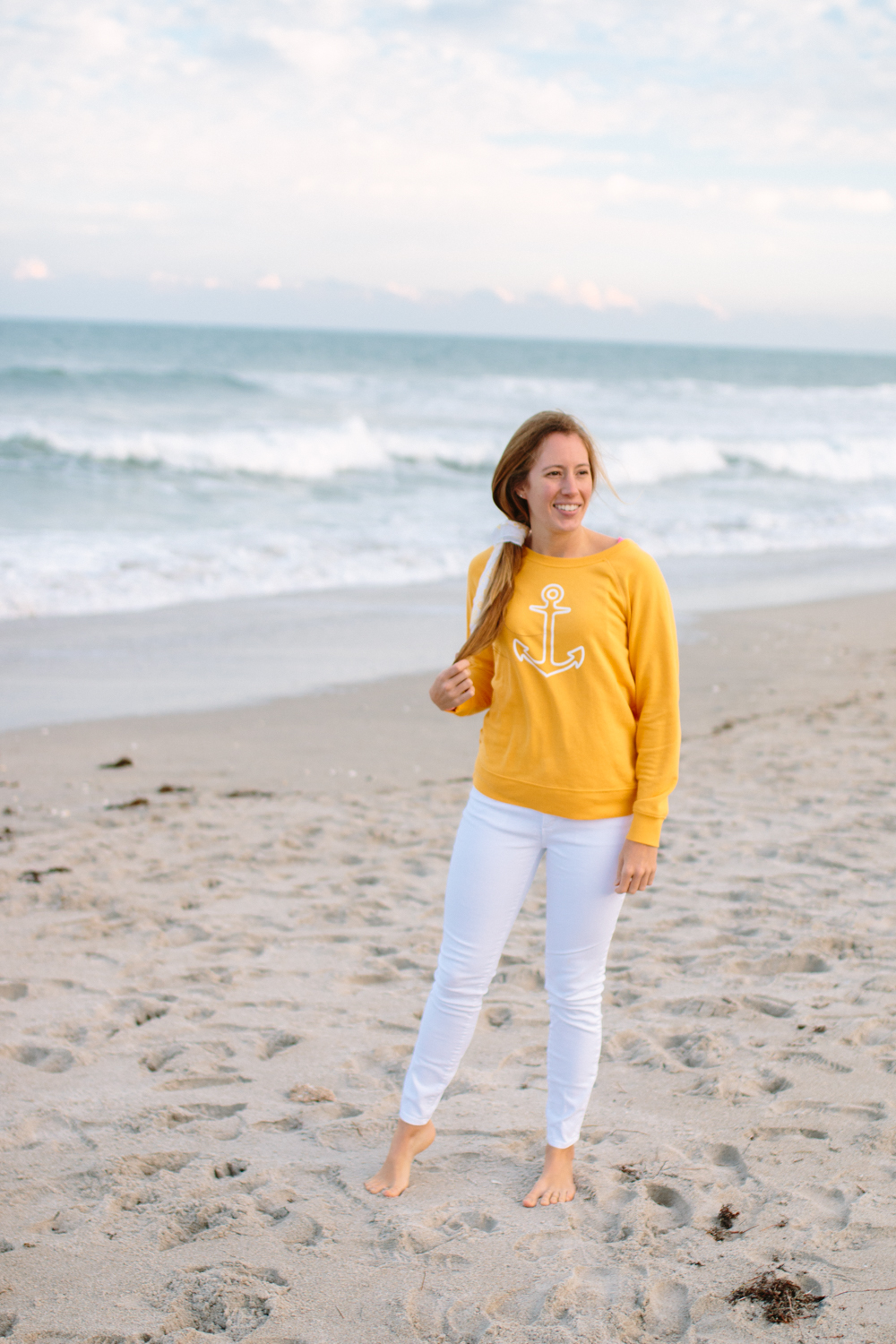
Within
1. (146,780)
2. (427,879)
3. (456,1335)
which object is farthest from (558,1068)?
(146,780)

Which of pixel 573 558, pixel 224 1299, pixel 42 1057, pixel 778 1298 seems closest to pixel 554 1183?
pixel 778 1298

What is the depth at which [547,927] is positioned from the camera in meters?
2.61

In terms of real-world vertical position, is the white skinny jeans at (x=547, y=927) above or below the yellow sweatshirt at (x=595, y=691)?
below

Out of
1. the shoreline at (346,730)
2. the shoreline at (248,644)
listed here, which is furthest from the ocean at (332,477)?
the shoreline at (346,730)

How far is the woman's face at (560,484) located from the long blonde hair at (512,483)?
2 cm

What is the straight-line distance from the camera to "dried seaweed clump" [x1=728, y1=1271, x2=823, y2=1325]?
2314 millimetres

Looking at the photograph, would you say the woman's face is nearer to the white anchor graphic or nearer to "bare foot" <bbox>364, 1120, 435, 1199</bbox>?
the white anchor graphic

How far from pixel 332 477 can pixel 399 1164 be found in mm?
19985

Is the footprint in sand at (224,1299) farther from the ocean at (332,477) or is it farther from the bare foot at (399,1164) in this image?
the ocean at (332,477)

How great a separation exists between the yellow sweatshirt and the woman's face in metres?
0.11

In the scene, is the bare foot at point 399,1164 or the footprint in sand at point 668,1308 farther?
the bare foot at point 399,1164

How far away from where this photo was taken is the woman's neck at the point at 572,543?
263 centimetres

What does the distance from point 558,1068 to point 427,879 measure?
2.37 m

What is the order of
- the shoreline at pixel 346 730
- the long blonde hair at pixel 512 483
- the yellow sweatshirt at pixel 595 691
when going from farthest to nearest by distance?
1. the shoreline at pixel 346 730
2. the long blonde hair at pixel 512 483
3. the yellow sweatshirt at pixel 595 691
